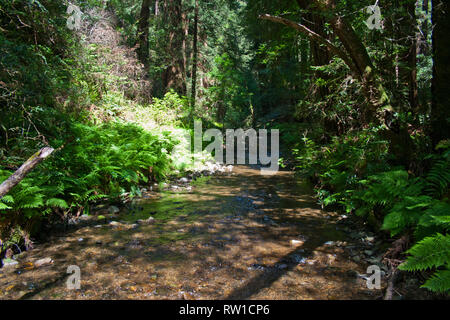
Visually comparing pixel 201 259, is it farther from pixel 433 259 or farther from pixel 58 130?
pixel 58 130

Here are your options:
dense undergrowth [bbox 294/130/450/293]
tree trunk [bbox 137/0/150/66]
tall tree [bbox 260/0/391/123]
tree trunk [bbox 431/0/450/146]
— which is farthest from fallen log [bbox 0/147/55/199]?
tree trunk [bbox 137/0/150/66]

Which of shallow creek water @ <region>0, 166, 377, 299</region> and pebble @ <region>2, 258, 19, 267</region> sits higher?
pebble @ <region>2, 258, 19, 267</region>

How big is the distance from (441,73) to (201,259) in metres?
4.46

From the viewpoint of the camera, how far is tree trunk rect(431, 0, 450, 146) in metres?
4.10

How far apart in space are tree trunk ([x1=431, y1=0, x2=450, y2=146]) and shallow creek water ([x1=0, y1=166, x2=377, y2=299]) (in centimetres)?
216

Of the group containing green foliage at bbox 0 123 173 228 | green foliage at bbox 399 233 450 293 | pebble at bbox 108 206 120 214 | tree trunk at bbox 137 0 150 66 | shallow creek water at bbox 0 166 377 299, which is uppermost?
tree trunk at bbox 137 0 150 66

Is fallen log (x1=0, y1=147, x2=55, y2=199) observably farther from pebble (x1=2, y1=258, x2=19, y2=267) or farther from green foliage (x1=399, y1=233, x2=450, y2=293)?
green foliage (x1=399, y1=233, x2=450, y2=293)

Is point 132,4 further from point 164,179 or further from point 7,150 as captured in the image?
point 7,150

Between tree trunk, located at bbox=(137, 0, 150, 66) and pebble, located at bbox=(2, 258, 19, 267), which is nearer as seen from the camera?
pebble, located at bbox=(2, 258, 19, 267)

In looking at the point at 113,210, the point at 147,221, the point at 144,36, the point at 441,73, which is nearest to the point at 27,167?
the point at 147,221

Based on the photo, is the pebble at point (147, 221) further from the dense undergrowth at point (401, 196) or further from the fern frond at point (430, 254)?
the fern frond at point (430, 254)

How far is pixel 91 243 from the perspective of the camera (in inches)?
155

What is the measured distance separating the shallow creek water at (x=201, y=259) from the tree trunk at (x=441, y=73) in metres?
2.16

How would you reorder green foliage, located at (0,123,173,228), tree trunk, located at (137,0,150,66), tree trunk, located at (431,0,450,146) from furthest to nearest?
tree trunk, located at (137,0,150,66)
tree trunk, located at (431,0,450,146)
green foliage, located at (0,123,173,228)
